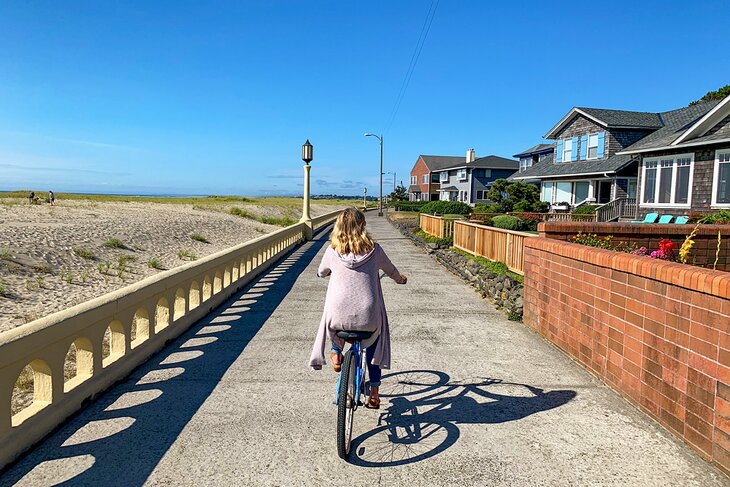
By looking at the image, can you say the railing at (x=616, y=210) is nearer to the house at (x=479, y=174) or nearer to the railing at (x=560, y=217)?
the railing at (x=560, y=217)

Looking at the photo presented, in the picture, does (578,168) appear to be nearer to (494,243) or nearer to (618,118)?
(618,118)

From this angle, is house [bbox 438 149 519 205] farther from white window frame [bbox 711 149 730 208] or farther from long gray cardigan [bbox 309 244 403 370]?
long gray cardigan [bbox 309 244 403 370]

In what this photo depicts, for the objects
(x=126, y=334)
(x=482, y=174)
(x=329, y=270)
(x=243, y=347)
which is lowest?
(x=243, y=347)

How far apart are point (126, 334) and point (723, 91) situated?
53.0 m

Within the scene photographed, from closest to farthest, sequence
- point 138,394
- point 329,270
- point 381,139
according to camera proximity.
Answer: point 329,270 < point 138,394 < point 381,139

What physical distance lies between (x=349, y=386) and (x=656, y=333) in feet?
8.53

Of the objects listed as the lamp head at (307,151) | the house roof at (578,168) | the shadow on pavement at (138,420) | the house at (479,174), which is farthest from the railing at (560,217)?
the house at (479,174)

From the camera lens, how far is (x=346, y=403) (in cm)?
Result: 367

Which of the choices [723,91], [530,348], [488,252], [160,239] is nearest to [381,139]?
[723,91]

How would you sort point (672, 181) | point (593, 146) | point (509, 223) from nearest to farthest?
1. point (672, 181)
2. point (509, 223)
3. point (593, 146)

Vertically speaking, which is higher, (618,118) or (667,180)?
(618,118)

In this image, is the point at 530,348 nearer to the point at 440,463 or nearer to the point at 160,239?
the point at 440,463

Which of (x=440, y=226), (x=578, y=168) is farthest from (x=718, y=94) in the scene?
(x=440, y=226)

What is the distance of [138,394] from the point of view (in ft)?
16.5
